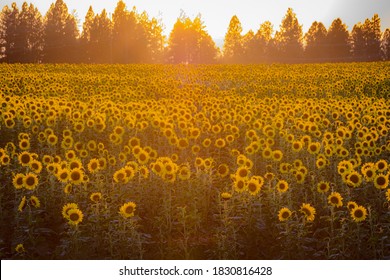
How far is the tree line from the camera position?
6359cm

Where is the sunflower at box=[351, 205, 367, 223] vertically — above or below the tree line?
below

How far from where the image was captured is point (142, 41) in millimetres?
72688

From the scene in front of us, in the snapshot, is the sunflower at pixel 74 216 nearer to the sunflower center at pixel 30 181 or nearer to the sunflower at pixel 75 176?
the sunflower at pixel 75 176

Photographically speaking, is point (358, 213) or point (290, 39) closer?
point (358, 213)

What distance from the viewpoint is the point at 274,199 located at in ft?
20.0

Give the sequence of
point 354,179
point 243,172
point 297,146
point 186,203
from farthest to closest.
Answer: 1. point 297,146
2. point 186,203
3. point 243,172
4. point 354,179

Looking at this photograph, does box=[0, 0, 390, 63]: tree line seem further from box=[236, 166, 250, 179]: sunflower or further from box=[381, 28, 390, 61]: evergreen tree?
box=[236, 166, 250, 179]: sunflower

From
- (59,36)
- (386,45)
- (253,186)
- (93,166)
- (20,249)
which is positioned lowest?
(20,249)

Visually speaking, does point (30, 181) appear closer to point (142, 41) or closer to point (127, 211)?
point (127, 211)

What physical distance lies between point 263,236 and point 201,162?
5.77 ft

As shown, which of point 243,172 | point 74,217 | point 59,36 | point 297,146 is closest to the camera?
point 74,217

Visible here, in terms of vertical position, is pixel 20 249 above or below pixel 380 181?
below

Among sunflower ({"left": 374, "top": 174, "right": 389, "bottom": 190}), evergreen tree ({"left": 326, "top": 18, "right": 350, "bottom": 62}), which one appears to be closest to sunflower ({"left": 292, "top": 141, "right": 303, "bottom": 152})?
sunflower ({"left": 374, "top": 174, "right": 389, "bottom": 190})

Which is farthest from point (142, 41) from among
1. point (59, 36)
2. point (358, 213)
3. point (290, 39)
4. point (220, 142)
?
point (358, 213)
